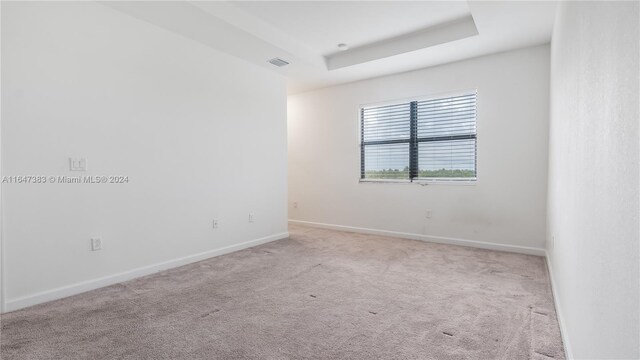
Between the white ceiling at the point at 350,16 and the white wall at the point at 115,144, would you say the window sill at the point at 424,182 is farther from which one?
the white ceiling at the point at 350,16

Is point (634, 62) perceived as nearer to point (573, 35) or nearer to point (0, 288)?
point (573, 35)

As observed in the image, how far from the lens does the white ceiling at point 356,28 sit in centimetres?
305

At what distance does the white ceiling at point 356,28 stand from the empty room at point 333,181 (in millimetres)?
29

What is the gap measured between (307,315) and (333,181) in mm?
3507

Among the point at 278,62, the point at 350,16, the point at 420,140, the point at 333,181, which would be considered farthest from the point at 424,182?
the point at 278,62

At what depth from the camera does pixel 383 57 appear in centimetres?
421

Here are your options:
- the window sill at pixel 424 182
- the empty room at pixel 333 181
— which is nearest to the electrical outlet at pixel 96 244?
the empty room at pixel 333 181

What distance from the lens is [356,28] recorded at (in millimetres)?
3693

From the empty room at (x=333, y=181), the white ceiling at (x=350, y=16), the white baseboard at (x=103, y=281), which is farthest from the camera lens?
the white ceiling at (x=350, y=16)

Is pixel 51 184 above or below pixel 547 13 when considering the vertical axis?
below

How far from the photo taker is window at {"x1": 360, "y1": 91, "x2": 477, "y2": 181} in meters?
4.46

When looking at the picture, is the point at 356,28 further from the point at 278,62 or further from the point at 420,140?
the point at 420,140

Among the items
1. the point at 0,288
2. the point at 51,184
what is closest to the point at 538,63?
the point at 51,184

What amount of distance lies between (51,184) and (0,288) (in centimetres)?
81
